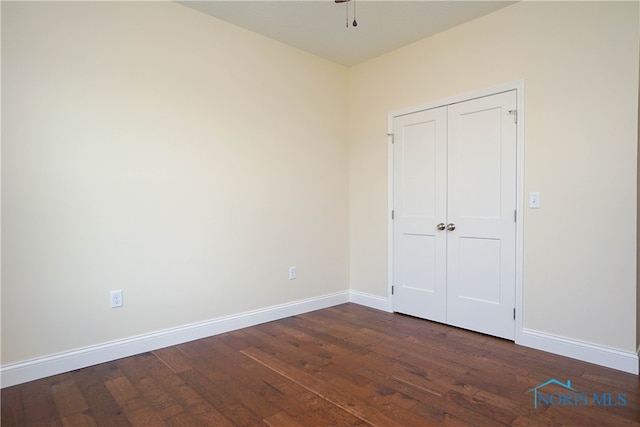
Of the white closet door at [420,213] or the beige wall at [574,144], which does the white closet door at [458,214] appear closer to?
the white closet door at [420,213]

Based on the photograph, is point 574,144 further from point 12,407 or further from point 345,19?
point 12,407

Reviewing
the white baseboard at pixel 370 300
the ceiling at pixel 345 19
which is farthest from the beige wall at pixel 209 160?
the white baseboard at pixel 370 300

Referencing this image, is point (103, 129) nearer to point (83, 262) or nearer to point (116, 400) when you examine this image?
point (83, 262)

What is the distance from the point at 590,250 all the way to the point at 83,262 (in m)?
3.50

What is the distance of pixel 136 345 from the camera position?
2.67 metres

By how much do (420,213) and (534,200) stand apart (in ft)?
3.35

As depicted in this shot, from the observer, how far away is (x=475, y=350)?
108 inches

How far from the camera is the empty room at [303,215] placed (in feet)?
7.14

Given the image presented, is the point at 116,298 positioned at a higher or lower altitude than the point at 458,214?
lower

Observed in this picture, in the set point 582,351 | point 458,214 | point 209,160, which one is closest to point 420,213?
point 458,214

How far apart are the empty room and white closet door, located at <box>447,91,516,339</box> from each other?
0.06 ft

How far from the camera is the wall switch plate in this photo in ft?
8.91

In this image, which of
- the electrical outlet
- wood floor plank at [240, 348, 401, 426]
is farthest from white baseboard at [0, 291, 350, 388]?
wood floor plank at [240, 348, 401, 426]

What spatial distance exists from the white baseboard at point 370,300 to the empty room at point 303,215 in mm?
53
